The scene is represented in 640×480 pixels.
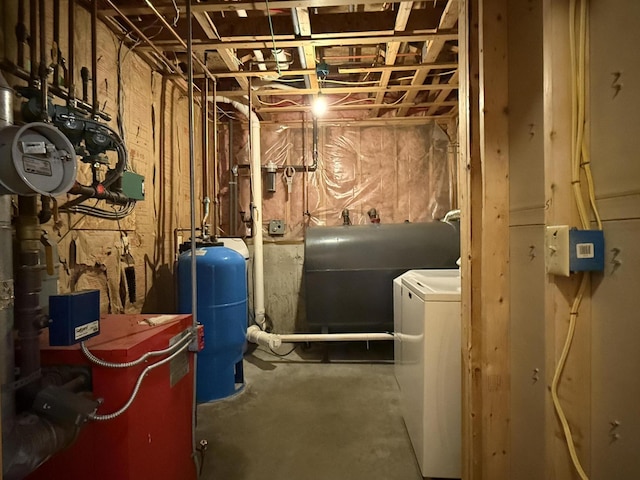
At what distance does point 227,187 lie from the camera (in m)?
3.87

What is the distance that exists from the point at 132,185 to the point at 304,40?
4.75 feet

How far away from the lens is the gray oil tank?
309 cm

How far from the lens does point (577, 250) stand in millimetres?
803

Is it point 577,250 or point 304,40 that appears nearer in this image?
point 577,250

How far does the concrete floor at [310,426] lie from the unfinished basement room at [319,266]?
0.6 inches

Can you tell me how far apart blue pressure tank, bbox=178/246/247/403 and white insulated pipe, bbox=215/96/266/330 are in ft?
2.93

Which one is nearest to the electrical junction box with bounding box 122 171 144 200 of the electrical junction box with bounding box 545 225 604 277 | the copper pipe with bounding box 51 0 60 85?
the copper pipe with bounding box 51 0 60 85

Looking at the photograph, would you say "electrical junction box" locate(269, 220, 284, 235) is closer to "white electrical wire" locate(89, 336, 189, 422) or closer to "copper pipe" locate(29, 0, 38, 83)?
"copper pipe" locate(29, 0, 38, 83)

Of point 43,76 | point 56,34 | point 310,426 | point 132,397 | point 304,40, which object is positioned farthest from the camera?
point 304,40

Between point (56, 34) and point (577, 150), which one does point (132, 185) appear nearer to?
point (56, 34)

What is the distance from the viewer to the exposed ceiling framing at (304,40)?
81.7 inches

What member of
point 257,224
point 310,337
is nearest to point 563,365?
point 310,337

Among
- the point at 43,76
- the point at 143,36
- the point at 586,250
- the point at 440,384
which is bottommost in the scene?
the point at 440,384

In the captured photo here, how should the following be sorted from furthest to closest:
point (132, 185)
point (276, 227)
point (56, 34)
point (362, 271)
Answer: point (276, 227), point (362, 271), point (132, 185), point (56, 34)
